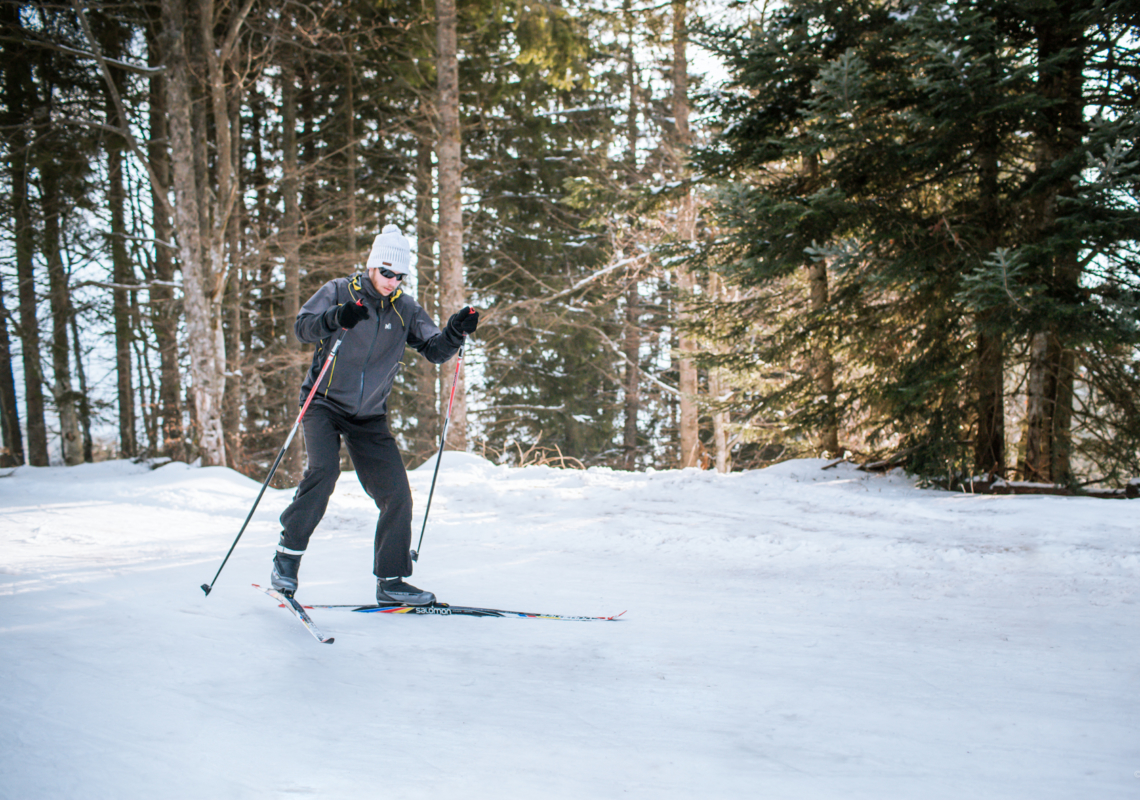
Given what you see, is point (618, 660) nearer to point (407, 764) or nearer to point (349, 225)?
point (407, 764)

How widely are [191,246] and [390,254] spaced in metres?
7.68

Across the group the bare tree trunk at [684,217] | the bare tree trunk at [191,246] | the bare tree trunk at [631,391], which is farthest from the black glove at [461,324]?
the bare tree trunk at [631,391]

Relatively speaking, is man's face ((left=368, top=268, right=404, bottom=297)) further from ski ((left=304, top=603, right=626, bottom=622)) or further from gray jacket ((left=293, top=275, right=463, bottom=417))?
ski ((left=304, top=603, right=626, bottom=622))

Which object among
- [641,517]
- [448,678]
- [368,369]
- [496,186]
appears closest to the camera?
[448,678]

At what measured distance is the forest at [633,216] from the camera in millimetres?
6383

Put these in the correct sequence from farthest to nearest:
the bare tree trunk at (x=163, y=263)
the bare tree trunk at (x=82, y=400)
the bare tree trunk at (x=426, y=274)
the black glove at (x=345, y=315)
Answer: the bare tree trunk at (x=82, y=400), the bare tree trunk at (x=426, y=274), the bare tree trunk at (x=163, y=263), the black glove at (x=345, y=315)

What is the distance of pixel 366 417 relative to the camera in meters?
3.63

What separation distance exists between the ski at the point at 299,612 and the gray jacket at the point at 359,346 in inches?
39.4

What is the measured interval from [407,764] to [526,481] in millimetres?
5843

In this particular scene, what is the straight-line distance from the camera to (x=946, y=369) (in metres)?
6.70

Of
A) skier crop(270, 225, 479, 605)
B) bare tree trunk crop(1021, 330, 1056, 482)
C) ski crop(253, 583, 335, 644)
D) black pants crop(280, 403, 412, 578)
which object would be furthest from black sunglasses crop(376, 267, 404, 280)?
bare tree trunk crop(1021, 330, 1056, 482)

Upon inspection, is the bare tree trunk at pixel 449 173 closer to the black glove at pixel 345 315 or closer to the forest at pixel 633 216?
the forest at pixel 633 216

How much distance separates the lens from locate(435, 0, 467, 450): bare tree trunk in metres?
10.7

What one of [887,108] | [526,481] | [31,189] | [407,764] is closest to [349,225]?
[31,189]
